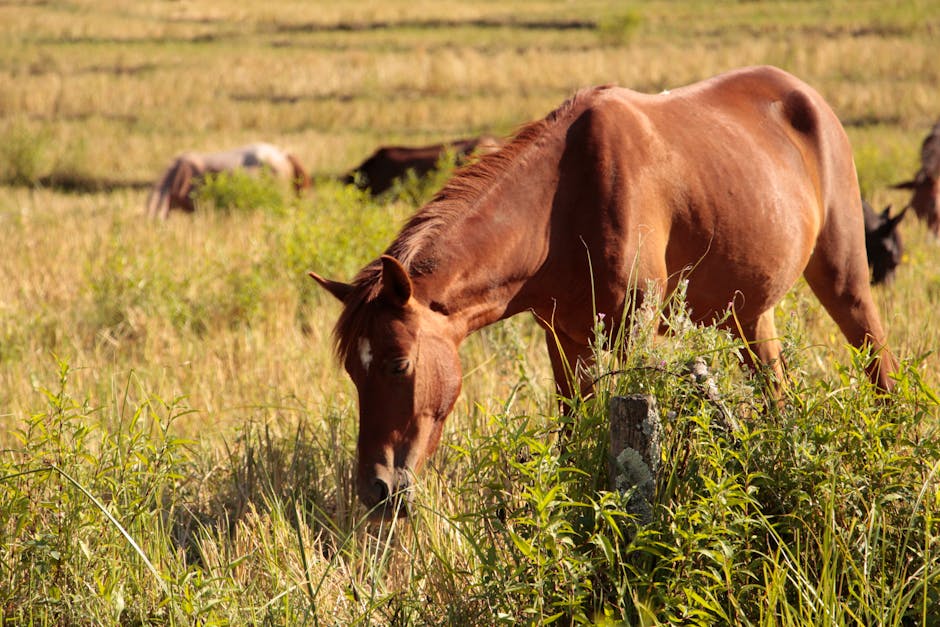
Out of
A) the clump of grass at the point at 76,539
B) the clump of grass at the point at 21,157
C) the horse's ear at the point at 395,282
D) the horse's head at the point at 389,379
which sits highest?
the horse's ear at the point at 395,282

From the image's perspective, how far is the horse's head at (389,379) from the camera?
3.19 meters

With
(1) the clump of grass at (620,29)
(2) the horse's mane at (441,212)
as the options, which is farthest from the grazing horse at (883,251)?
(1) the clump of grass at (620,29)

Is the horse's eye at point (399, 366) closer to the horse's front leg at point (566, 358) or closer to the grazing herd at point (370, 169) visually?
the horse's front leg at point (566, 358)

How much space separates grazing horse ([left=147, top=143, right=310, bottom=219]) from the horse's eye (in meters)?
9.81

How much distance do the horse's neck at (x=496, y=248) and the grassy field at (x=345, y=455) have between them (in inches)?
15.6

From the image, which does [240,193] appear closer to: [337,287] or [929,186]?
[929,186]

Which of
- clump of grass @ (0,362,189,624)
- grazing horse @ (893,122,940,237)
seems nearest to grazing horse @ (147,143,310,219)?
grazing horse @ (893,122,940,237)

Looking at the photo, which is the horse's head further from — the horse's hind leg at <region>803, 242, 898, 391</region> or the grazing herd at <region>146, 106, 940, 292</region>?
the grazing herd at <region>146, 106, 940, 292</region>

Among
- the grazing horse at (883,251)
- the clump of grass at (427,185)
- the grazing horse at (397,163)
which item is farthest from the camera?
the grazing horse at (397,163)

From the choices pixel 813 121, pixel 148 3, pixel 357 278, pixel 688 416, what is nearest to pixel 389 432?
pixel 357 278

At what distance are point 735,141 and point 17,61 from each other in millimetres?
26224

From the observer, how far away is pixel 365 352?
3203 mm

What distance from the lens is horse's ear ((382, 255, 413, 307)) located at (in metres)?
3.05

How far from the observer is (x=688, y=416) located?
266 centimetres
